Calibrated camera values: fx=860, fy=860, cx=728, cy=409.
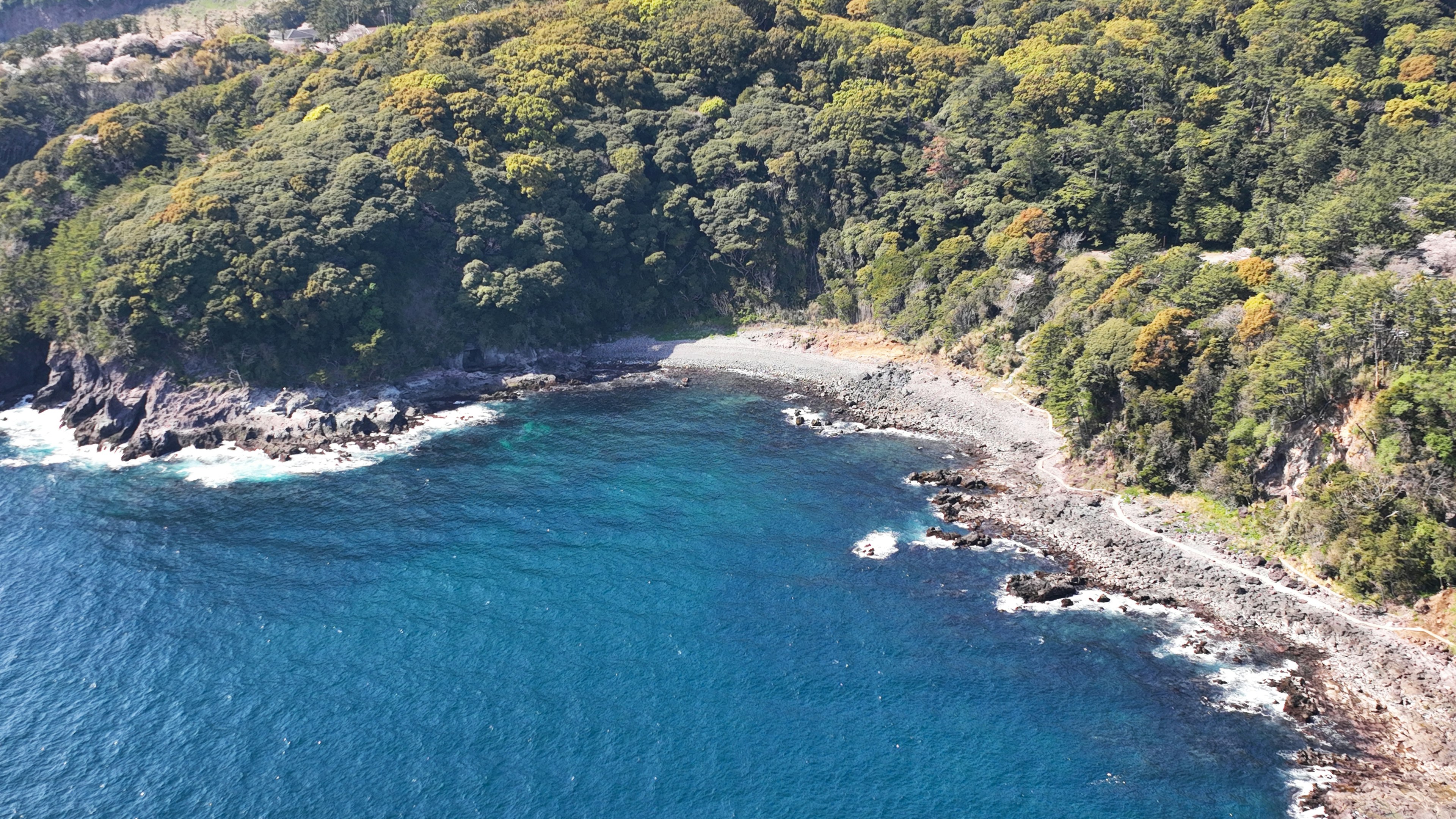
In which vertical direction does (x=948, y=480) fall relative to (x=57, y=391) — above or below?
below

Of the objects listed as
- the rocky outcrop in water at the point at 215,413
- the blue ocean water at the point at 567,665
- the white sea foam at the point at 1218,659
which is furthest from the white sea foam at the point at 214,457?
the white sea foam at the point at 1218,659

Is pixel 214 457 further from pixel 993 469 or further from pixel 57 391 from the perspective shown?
pixel 993 469

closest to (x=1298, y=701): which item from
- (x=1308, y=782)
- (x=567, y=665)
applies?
(x=1308, y=782)

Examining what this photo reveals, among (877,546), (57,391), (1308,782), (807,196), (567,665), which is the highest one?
(807,196)

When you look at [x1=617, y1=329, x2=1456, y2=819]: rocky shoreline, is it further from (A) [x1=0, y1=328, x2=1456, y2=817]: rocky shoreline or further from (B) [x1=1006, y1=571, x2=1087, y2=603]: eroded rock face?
(B) [x1=1006, y1=571, x2=1087, y2=603]: eroded rock face

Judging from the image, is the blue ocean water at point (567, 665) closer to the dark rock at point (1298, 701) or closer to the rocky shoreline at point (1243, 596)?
the dark rock at point (1298, 701)
